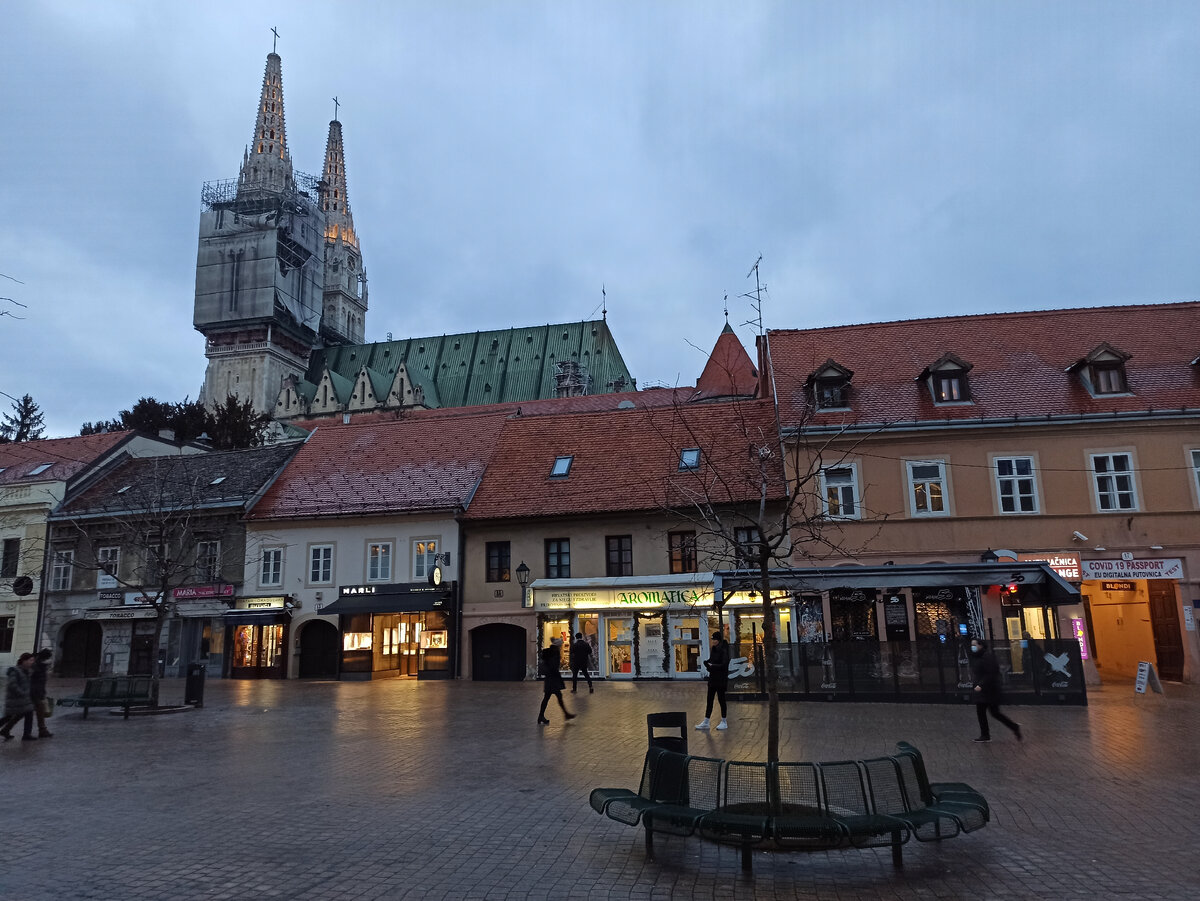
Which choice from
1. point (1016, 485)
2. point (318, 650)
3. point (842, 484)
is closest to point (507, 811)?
point (842, 484)

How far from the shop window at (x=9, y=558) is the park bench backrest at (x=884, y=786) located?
3885 cm

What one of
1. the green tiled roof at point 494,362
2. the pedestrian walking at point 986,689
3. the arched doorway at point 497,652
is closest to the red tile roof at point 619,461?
the arched doorway at point 497,652

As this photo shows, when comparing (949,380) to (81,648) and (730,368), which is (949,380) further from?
(730,368)

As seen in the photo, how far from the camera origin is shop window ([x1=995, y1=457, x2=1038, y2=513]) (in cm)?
2541

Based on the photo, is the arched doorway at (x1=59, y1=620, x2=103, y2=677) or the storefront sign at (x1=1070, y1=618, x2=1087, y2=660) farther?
the arched doorway at (x1=59, y1=620, x2=103, y2=677)

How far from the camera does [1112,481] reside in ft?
82.5

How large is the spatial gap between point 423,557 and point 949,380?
59.7 feet

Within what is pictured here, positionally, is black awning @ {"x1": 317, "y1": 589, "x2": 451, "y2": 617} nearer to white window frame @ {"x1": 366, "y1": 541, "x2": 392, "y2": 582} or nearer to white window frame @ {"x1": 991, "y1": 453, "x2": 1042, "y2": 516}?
white window frame @ {"x1": 366, "y1": 541, "x2": 392, "y2": 582}

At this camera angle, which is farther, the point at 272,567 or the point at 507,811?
the point at 272,567

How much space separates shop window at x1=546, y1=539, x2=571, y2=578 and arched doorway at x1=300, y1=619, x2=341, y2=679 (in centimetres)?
848

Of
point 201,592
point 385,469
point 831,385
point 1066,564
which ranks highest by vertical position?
point 831,385

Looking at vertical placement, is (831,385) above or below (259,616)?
above

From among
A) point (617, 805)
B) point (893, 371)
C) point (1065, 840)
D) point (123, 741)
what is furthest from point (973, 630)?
point (123, 741)

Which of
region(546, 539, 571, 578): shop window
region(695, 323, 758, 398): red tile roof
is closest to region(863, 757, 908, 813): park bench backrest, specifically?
region(546, 539, 571, 578): shop window
